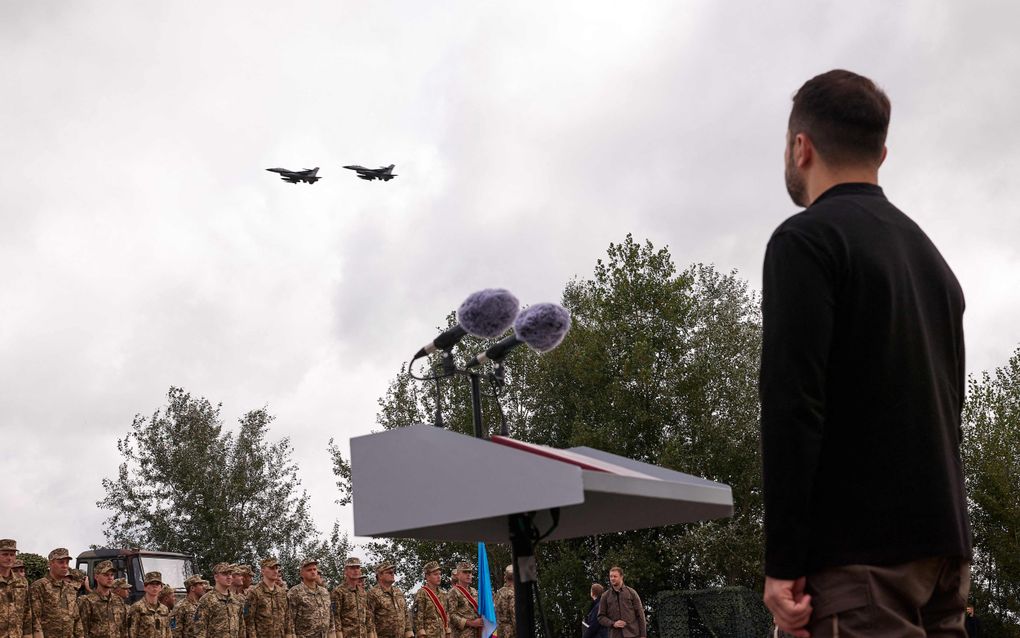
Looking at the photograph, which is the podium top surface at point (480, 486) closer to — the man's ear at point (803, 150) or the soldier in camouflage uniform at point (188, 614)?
the man's ear at point (803, 150)

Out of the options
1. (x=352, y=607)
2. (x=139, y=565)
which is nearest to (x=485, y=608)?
(x=352, y=607)

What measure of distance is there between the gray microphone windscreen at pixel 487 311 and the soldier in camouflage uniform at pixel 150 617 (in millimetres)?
13293

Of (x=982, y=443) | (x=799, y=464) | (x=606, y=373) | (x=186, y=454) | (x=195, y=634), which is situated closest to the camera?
Result: (x=799, y=464)

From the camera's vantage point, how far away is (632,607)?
1856 centimetres

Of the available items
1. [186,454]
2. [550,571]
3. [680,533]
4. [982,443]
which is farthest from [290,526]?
[982,443]

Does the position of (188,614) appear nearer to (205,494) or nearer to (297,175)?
(297,175)

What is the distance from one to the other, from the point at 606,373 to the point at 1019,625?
47.9 ft

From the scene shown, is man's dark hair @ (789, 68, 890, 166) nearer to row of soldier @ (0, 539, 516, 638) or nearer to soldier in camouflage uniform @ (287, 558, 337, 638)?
row of soldier @ (0, 539, 516, 638)

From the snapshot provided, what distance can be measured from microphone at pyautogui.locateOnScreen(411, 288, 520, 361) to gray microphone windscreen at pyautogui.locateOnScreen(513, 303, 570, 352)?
1.6 inches

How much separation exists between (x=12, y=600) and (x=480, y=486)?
12.7m

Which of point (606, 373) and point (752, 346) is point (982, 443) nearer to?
point (752, 346)

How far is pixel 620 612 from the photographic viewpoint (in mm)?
18484

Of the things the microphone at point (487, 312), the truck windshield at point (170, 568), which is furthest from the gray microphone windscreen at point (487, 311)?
the truck windshield at point (170, 568)

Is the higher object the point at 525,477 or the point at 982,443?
the point at 982,443
